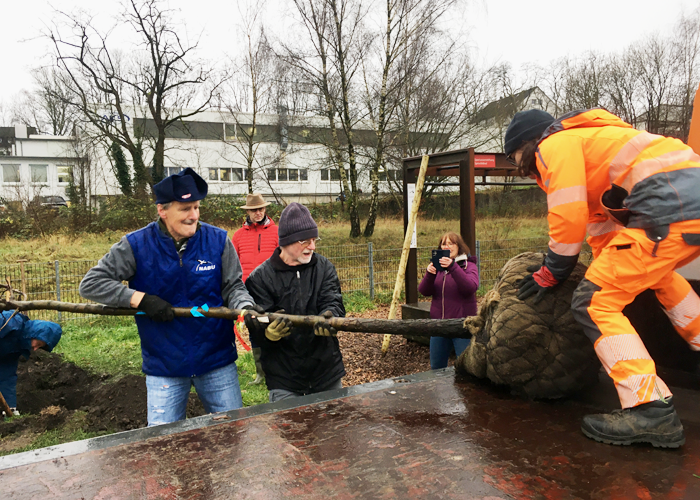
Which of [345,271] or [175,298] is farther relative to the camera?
[345,271]

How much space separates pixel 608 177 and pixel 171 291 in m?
2.29

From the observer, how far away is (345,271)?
10.6 m

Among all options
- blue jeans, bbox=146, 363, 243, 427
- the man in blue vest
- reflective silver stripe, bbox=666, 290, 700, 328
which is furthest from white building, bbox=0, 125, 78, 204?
reflective silver stripe, bbox=666, 290, 700, 328

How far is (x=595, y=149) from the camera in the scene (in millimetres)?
2232

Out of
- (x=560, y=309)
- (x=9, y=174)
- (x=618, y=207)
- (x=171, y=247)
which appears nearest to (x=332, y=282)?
(x=171, y=247)

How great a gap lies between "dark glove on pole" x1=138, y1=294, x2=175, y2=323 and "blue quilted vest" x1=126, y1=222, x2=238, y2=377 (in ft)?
0.37

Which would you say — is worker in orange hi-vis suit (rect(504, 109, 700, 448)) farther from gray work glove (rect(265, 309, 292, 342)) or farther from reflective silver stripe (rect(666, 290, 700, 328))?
gray work glove (rect(265, 309, 292, 342))

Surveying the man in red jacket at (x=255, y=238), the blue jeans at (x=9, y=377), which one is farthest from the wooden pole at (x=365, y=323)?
the man in red jacket at (x=255, y=238)

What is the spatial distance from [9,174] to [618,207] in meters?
40.4

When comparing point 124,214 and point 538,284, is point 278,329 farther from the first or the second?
point 124,214

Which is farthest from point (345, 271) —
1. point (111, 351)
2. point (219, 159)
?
point (219, 159)

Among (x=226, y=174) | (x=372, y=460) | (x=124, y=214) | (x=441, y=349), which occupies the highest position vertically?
(x=226, y=174)

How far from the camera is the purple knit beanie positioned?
2.84 meters

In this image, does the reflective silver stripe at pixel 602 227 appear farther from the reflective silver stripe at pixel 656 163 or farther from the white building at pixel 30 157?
the white building at pixel 30 157
